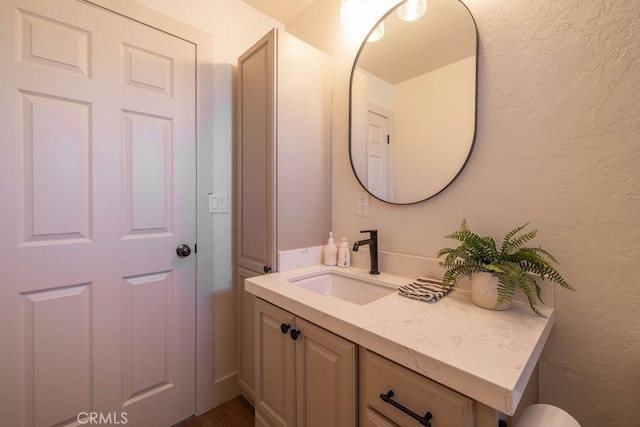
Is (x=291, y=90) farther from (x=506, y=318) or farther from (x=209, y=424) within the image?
(x=209, y=424)

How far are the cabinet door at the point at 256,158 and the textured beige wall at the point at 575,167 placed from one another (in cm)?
88

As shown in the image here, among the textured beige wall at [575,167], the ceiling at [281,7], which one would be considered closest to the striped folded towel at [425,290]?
the textured beige wall at [575,167]

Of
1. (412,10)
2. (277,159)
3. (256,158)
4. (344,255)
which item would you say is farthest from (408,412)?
(412,10)

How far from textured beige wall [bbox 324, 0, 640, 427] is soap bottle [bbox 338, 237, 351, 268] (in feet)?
1.95

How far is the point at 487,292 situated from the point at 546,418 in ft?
1.03

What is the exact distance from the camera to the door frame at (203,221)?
1.47 meters

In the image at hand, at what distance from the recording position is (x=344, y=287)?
130 centimetres

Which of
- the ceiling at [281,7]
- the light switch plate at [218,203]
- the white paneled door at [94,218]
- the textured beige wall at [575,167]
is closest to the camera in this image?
the textured beige wall at [575,167]

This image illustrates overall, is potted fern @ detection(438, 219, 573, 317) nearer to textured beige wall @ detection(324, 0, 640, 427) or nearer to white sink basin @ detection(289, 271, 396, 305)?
textured beige wall @ detection(324, 0, 640, 427)

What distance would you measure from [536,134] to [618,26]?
33 centimetres

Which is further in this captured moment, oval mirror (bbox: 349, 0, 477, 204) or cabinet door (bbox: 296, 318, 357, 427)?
oval mirror (bbox: 349, 0, 477, 204)

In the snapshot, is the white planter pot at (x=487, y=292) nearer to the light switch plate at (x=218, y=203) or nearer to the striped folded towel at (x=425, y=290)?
the striped folded towel at (x=425, y=290)

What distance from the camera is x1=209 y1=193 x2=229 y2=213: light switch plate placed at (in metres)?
1.54

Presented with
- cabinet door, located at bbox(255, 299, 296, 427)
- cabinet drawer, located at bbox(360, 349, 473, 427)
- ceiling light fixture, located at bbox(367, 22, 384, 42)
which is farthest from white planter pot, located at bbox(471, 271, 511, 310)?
ceiling light fixture, located at bbox(367, 22, 384, 42)
